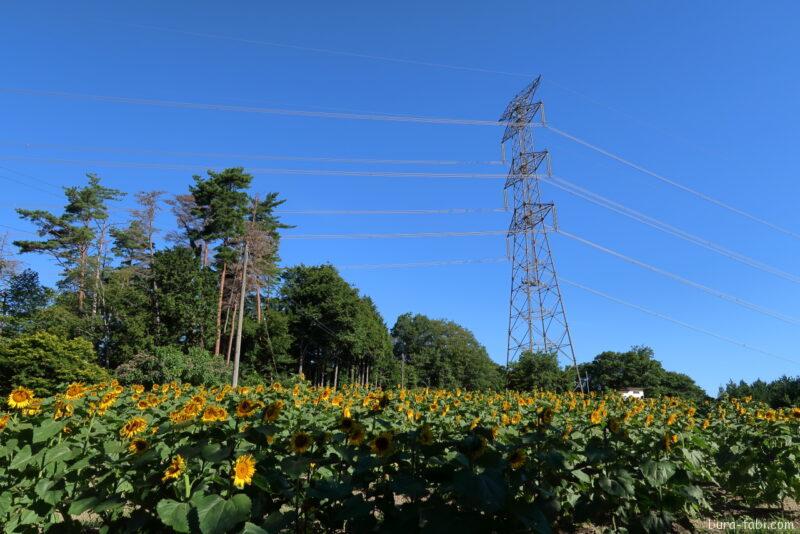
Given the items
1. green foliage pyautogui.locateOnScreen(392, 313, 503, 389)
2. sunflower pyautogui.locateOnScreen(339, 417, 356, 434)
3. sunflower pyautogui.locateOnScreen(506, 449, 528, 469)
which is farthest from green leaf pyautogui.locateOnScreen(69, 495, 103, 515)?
green foliage pyautogui.locateOnScreen(392, 313, 503, 389)

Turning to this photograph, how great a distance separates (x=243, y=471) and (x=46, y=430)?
1480 millimetres

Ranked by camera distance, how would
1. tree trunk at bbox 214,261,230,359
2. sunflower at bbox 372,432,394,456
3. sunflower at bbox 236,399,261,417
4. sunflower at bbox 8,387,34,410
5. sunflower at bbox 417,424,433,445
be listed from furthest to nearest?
tree trunk at bbox 214,261,230,359 → sunflower at bbox 8,387,34,410 → sunflower at bbox 236,399,261,417 → sunflower at bbox 417,424,433,445 → sunflower at bbox 372,432,394,456

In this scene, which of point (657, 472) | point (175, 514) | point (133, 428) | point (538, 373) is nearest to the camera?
point (175, 514)

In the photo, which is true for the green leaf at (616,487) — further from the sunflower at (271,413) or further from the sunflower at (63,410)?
the sunflower at (63,410)

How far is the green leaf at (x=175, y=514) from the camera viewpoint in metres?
2.02

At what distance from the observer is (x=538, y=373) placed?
23234mm

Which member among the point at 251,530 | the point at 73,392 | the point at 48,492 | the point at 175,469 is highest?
the point at 73,392

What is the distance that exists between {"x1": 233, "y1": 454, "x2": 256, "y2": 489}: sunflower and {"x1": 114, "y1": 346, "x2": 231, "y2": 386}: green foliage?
79.7 feet

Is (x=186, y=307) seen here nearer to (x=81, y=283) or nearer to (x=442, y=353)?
(x=81, y=283)

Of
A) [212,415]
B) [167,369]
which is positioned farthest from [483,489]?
[167,369]

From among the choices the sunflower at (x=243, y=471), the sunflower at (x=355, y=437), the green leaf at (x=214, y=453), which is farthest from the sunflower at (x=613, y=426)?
the green leaf at (x=214, y=453)

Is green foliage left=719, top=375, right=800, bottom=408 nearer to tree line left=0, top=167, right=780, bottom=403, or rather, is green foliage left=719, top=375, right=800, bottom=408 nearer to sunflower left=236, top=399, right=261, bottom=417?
tree line left=0, top=167, right=780, bottom=403

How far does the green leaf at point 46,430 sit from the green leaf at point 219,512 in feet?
4.47

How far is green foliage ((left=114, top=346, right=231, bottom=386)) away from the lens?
2480cm
